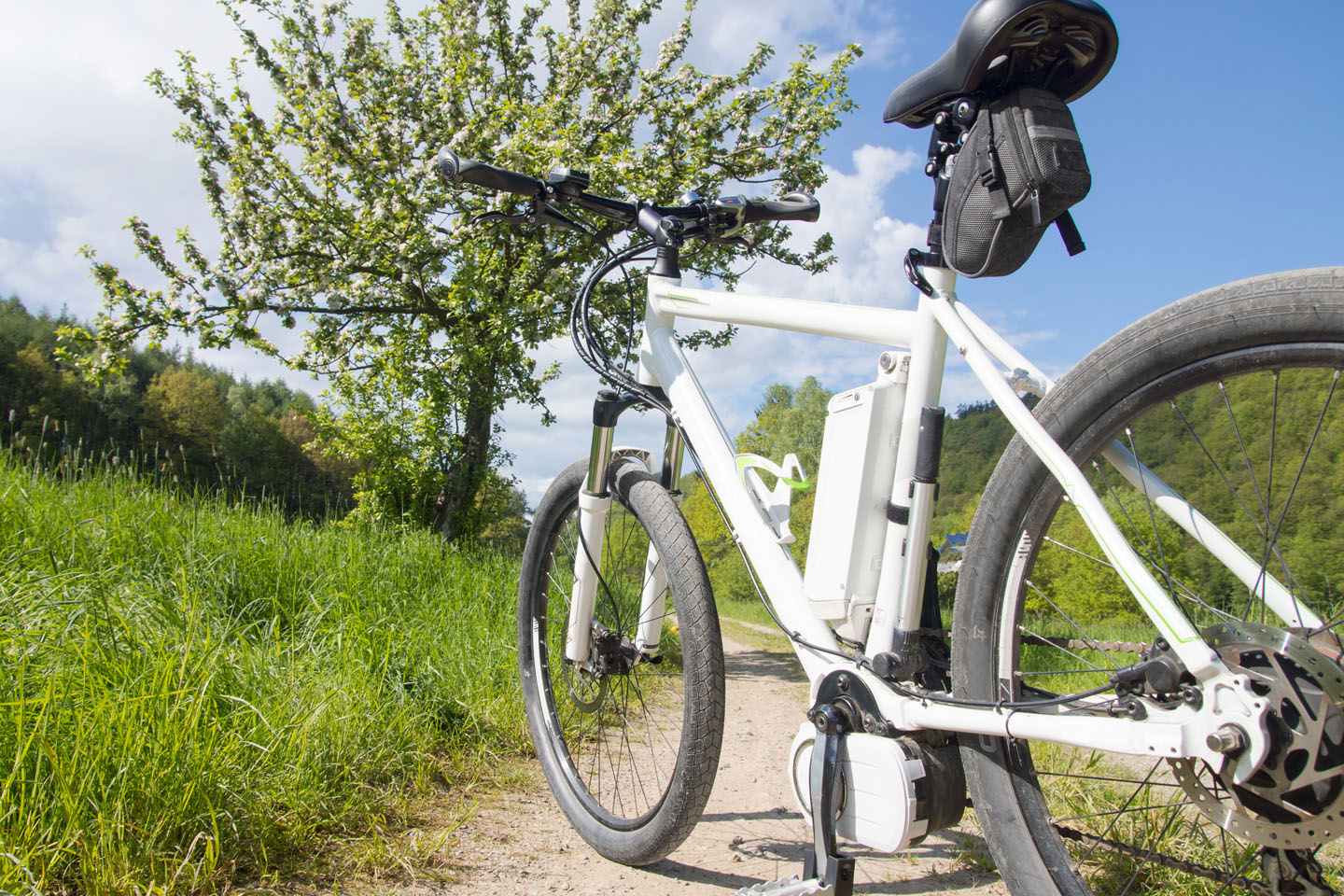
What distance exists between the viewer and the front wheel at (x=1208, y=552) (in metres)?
1.09

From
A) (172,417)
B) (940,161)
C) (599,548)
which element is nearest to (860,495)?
(940,161)

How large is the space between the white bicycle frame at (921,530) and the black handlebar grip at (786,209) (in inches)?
13.4

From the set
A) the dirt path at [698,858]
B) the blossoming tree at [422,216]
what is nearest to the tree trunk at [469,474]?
the blossoming tree at [422,216]

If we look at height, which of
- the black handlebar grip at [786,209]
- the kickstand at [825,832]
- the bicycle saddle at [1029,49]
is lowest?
the kickstand at [825,832]

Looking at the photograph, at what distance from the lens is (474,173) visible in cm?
216

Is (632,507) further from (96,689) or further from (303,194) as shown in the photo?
(303,194)

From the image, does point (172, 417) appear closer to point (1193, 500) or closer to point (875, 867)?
point (875, 867)

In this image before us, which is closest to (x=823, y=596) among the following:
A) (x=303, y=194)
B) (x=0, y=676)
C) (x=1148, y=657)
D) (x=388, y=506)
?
(x=1148, y=657)

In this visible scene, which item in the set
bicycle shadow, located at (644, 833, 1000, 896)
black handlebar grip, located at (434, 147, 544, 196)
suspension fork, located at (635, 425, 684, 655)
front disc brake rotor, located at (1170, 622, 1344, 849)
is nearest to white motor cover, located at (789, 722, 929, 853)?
front disc brake rotor, located at (1170, 622, 1344, 849)

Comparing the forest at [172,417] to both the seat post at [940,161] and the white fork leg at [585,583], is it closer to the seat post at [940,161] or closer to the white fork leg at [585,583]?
the white fork leg at [585,583]

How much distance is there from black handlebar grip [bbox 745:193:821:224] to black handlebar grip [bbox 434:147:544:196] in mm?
691

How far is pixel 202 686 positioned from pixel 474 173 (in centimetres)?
156

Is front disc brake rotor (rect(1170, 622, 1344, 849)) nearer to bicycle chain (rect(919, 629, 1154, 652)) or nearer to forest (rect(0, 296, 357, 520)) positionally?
bicycle chain (rect(919, 629, 1154, 652))

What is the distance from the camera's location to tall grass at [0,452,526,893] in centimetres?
168
